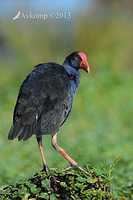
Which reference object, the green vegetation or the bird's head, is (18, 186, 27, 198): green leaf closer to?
the green vegetation

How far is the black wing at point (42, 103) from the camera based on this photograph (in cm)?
268

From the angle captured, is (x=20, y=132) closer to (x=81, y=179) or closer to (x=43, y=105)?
(x=43, y=105)

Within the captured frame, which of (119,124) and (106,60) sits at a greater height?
(106,60)

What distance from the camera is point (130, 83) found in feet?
30.1

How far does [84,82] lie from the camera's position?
27.8 ft

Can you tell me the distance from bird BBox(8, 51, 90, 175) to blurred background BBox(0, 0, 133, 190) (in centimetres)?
94

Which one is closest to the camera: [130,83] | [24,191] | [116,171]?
[24,191]

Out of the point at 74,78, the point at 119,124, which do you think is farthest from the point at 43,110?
the point at 119,124

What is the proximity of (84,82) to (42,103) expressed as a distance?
227 inches

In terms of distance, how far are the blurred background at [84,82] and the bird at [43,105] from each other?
0.94 metres

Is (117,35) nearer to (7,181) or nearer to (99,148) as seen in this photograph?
(99,148)

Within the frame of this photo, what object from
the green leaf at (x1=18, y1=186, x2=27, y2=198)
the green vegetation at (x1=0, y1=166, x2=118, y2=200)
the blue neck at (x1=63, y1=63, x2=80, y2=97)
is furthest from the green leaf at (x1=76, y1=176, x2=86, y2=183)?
the blue neck at (x1=63, y1=63, x2=80, y2=97)

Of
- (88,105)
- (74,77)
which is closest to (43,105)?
(74,77)

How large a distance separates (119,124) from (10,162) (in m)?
2.51
